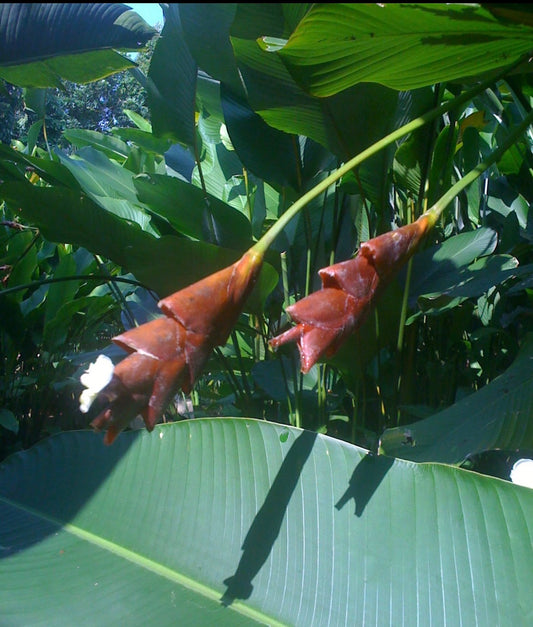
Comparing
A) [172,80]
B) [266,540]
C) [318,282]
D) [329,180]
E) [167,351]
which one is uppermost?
[172,80]

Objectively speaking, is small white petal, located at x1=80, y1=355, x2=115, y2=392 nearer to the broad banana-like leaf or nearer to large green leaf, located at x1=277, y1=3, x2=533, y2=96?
large green leaf, located at x1=277, y1=3, x2=533, y2=96

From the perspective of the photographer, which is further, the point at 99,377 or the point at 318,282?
the point at 318,282

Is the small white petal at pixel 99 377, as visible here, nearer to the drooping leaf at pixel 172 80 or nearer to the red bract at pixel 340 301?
the red bract at pixel 340 301

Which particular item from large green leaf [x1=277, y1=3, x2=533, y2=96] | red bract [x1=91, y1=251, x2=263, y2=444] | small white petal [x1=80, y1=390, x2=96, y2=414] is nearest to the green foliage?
large green leaf [x1=277, y1=3, x2=533, y2=96]

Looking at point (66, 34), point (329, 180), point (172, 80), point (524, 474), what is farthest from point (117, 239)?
point (524, 474)

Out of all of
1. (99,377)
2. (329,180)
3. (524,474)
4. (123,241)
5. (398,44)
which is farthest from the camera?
(123,241)

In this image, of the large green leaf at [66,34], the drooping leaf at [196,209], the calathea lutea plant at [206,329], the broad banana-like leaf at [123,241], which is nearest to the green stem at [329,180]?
the calathea lutea plant at [206,329]

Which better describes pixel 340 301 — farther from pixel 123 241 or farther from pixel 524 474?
pixel 123 241
